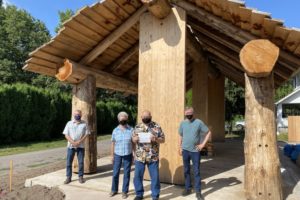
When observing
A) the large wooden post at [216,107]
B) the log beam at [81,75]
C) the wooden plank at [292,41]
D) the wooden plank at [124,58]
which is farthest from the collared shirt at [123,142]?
the large wooden post at [216,107]

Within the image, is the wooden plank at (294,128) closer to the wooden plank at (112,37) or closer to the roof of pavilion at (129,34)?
the roof of pavilion at (129,34)

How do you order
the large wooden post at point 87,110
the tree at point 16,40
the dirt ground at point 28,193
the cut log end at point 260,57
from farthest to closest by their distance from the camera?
the tree at point 16,40, the large wooden post at point 87,110, the dirt ground at point 28,193, the cut log end at point 260,57

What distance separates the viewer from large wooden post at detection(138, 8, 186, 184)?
728cm

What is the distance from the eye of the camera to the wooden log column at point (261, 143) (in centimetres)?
591

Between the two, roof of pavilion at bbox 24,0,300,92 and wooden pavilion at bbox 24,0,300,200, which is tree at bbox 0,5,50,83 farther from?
wooden pavilion at bbox 24,0,300,200

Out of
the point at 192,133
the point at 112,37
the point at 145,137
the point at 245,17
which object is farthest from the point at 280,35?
the point at 112,37

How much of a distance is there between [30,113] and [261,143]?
17860 millimetres

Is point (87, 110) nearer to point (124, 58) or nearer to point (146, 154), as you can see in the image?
point (124, 58)

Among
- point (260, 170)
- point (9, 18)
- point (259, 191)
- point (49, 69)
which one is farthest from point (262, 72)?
point (9, 18)

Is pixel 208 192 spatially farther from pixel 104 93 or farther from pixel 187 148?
pixel 104 93

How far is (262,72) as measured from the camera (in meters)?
5.65

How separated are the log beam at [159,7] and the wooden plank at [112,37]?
24.6 inches

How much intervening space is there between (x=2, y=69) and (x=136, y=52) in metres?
29.9

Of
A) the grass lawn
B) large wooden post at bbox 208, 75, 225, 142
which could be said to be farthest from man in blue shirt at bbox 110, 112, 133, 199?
large wooden post at bbox 208, 75, 225, 142
